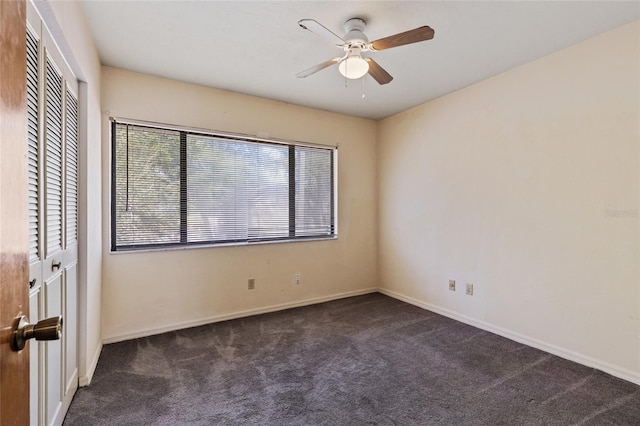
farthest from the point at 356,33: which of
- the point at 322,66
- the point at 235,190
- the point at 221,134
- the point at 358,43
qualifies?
the point at 235,190

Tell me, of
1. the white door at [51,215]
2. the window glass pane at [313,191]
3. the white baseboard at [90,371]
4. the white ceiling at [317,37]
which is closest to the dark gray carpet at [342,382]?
the white baseboard at [90,371]

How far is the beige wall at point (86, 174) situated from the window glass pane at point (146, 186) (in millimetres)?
321

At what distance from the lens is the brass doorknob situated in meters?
0.62

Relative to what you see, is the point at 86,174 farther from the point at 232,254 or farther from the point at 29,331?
the point at 29,331

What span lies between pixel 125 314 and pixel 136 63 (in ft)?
7.34

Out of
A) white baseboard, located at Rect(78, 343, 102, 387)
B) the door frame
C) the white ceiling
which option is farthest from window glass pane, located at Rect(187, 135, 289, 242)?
the door frame

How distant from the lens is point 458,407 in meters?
1.90

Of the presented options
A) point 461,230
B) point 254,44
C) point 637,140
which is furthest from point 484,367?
point 254,44

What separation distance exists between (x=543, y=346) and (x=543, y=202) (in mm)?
1217

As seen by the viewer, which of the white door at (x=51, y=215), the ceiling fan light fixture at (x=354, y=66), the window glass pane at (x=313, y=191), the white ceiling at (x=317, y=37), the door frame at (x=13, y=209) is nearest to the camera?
the door frame at (x=13, y=209)

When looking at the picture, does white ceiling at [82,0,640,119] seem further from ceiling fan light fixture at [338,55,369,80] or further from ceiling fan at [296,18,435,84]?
ceiling fan light fixture at [338,55,369,80]

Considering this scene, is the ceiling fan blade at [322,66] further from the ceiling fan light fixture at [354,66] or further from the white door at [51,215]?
the white door at [51,215]

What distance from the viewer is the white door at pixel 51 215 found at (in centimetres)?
131

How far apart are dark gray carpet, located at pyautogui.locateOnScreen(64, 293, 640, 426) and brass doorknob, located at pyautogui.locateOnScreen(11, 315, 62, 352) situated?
4.72ft
